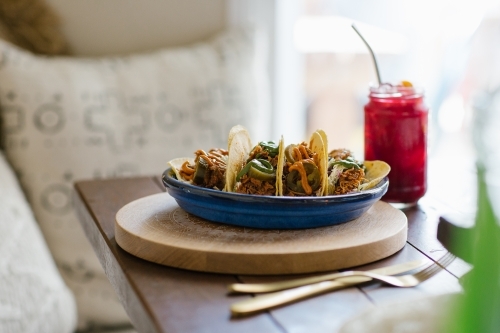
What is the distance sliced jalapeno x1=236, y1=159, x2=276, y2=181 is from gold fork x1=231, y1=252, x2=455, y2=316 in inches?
8.6

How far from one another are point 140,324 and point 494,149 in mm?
473

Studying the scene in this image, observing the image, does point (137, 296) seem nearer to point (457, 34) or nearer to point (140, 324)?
point (140, 324)

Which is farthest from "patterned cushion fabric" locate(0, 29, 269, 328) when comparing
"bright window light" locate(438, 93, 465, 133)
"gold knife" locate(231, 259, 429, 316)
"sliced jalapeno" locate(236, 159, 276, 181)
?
"gold knife" locate(231, 259, 429, 316)

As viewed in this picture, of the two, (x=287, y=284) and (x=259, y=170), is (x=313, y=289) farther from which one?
(x=259, y=170)

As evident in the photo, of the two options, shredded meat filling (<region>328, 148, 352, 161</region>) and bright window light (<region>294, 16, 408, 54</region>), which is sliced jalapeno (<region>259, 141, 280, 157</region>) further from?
bright window light (<region>294, 16, 408, 54</region>)

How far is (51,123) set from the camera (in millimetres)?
1789

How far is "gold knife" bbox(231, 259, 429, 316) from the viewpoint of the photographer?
2.37ft

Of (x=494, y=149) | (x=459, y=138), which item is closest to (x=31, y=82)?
(x=494, y=149)

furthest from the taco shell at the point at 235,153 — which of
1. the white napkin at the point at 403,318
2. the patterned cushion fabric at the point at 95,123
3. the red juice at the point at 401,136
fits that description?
the patterned cushion fabric at the point at 95,123

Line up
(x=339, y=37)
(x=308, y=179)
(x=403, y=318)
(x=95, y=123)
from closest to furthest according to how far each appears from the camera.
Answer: (x=403, y=318) → (x=308, y=179) → (x=95, y=123) → (x=339, y=37)

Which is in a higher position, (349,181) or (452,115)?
(349,181)

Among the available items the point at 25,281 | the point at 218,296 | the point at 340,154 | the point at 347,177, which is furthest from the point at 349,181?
the point at 25,281

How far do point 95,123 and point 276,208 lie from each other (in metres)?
1.04

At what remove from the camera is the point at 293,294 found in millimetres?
757
